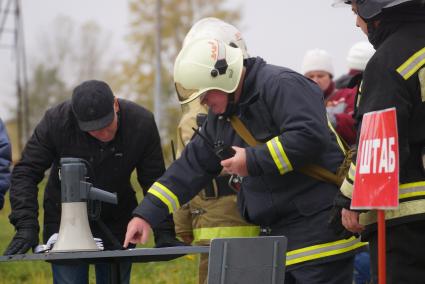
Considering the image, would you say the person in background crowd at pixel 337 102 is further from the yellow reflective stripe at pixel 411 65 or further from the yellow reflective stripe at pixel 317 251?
the yellow reflective stripe at pixel 411 65

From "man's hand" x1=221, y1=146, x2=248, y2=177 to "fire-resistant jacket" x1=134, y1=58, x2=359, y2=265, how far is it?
0.02 meters

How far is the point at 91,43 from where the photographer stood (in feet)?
222

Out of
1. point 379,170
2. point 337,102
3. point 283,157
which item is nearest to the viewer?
point 379,170

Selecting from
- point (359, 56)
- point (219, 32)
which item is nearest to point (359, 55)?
point (359, 56)

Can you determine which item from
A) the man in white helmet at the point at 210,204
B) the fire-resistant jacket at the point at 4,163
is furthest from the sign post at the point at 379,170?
Answer: the fire-resistant jacket at the point at 4,163

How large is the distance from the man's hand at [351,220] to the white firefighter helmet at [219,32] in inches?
62.9

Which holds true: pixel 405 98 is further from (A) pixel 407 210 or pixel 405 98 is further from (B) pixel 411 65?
(A) pixel 407 210

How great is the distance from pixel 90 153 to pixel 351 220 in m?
1.84

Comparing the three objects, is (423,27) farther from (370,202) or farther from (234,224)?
(234,224)

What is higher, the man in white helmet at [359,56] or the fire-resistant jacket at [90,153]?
the man in white helmet at [359,56]

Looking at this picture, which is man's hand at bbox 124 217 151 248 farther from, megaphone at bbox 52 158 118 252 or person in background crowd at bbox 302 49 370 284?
person in background crowd at bbox 302 49 370 284

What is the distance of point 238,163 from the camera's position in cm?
465

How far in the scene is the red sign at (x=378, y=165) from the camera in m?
3.89

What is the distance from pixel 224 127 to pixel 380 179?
1.31m
